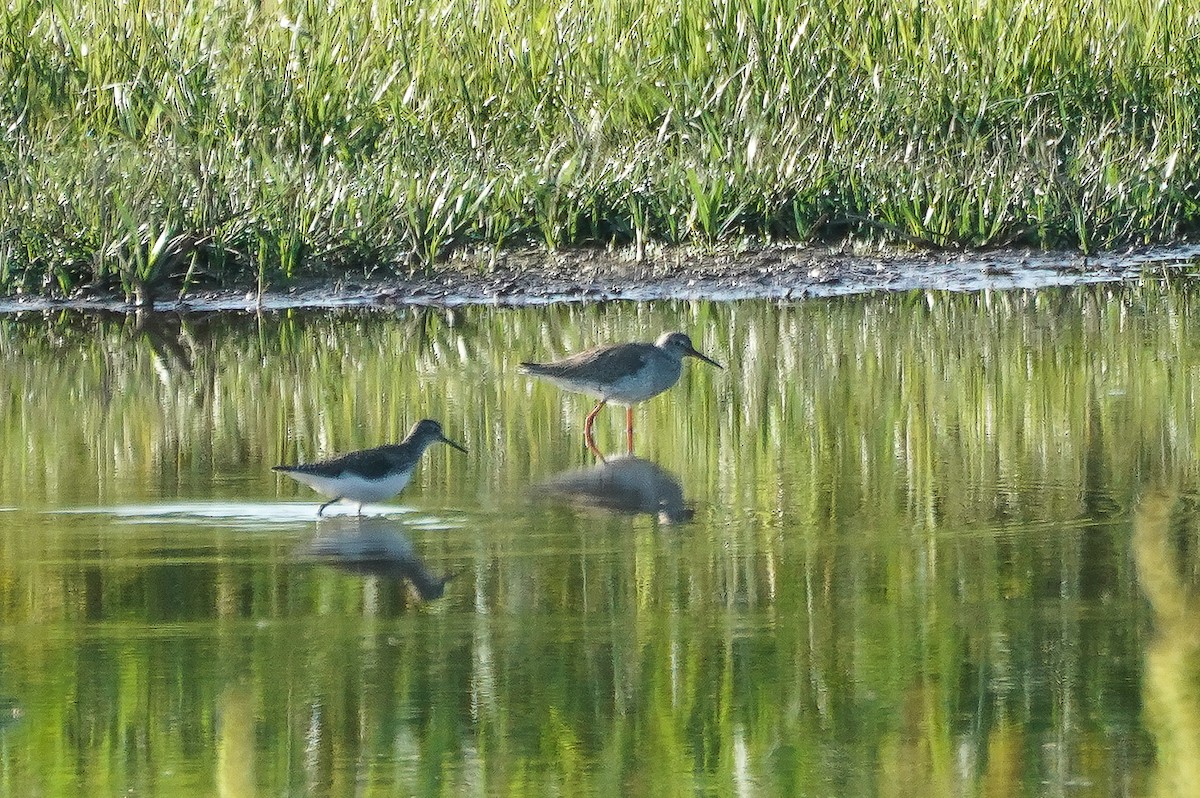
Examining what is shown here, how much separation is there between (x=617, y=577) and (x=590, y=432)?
256cm

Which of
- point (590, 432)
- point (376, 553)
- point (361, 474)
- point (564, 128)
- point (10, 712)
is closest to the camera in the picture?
point (10, 712)

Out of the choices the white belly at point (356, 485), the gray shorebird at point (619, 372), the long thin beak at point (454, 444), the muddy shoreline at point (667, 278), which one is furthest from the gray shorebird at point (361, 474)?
the muddy shoreline at point (667, 278)

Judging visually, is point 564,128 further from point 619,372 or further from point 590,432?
point 590,432

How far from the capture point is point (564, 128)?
13.5 m

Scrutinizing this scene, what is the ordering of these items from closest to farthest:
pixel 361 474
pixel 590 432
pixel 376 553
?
pixel 376 553 → pixel 361 474 → pixel 590 432

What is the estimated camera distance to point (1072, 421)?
7969 mm

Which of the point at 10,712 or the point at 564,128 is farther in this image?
the point at 564,128

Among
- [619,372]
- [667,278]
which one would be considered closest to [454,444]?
[619,372]

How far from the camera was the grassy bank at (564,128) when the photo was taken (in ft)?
39.3

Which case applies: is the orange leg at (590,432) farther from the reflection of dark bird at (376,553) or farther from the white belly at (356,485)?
the reflection of dark bird at (376,553)

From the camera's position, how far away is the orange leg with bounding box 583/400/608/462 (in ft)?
26.1

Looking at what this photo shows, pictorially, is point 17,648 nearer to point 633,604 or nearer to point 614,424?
point 633,604

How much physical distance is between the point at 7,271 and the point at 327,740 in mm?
7635

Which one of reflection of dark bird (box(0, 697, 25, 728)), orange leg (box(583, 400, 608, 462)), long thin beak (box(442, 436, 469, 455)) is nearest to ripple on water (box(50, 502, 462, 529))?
long thin beak (box(442, 436, 469, 455))
